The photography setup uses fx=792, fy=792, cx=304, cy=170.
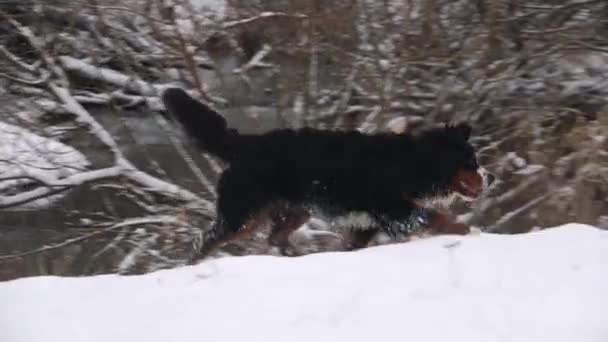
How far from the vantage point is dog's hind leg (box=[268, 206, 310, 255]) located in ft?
22.6

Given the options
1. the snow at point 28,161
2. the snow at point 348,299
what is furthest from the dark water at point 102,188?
the snow at point 348,299

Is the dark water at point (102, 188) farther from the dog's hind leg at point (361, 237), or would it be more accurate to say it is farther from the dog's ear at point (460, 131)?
the dog's ear at point (460, 131)

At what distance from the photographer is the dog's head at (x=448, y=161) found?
649 centimetres

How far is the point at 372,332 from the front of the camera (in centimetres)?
346

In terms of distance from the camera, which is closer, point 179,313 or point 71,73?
point 179,313

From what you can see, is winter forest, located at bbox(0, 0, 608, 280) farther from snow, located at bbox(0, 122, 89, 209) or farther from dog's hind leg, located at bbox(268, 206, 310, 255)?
dog's hind leg, located at bbox(268, 206, 310, 255)

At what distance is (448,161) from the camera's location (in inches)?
257

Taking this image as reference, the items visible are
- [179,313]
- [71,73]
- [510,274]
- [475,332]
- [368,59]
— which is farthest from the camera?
[71,73]

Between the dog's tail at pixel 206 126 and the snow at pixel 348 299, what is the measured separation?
2491 mm

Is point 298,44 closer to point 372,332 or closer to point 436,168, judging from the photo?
point 436,168

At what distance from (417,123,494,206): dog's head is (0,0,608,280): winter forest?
2.96 meters

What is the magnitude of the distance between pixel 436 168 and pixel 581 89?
4.50 meters

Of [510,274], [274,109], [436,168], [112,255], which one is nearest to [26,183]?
[112,255]

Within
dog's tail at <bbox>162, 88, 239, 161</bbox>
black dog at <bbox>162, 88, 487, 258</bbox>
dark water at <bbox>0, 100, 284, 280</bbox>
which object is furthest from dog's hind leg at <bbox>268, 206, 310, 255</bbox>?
dark water at <bbox>0, 100, 284, 280</bbox>
